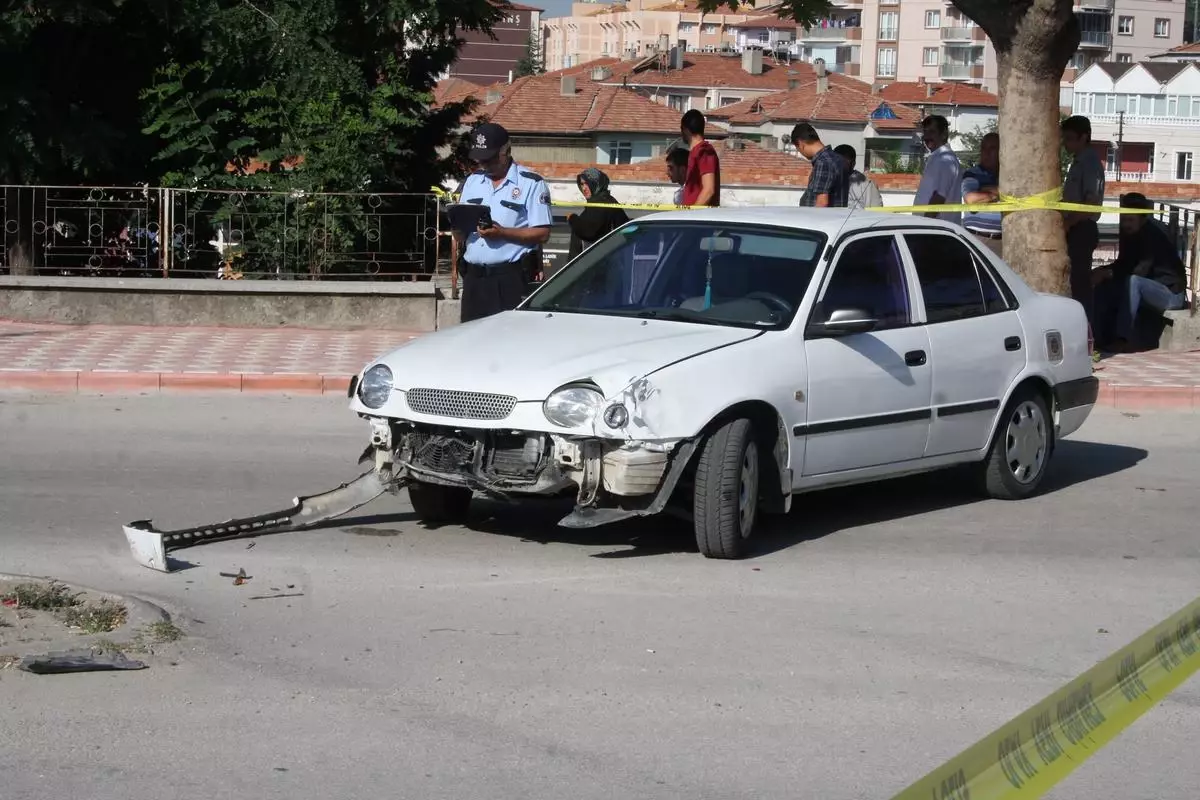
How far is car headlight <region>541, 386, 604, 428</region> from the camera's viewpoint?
283 inches

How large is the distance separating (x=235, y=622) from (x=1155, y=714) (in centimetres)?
335

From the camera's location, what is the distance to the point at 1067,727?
3.18 meters

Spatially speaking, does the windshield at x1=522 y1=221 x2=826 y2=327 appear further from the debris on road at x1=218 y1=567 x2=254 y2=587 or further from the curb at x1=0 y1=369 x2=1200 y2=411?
the curb at x1=0 y1=369 x2=1200 y2=411

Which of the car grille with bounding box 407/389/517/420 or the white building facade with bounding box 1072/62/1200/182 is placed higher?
the white building facade with bounding box 1072/62/1200/182

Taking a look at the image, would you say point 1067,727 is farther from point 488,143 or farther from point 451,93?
point 451,93

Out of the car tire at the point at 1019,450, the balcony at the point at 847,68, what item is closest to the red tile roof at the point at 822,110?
the balcony at the point at 847,68

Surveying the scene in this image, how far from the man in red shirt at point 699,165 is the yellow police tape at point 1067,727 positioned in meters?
10.6

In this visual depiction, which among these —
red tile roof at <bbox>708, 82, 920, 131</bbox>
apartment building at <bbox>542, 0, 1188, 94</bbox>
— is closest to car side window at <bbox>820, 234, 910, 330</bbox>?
red tile roof at <bbox>708, 82, 920, 131</bbox>

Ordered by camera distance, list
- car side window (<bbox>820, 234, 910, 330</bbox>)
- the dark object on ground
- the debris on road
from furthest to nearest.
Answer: car side window (<bbox>820, 234, 910, 330</bbox>)
the debris on road
the dark object on ground

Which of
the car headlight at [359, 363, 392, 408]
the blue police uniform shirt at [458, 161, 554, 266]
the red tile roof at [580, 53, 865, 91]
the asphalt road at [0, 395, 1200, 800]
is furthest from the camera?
the red tile roof at [580, 53, 865, 91]

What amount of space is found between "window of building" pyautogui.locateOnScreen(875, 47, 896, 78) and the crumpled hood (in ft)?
440

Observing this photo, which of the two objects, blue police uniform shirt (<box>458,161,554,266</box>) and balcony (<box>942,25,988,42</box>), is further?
balcony (<box>942,25,988,42</box>)

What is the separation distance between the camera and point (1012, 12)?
14430 millimetres

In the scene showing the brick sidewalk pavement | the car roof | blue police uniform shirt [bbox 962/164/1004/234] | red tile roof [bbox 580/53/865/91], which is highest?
red tile roof [bbox 580/53/865/91]
